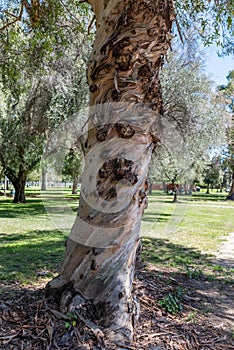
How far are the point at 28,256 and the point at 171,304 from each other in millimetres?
3234

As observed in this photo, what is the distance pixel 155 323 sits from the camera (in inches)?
115

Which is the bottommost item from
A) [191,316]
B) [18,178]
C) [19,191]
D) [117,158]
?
[191,316]

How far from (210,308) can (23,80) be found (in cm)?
697

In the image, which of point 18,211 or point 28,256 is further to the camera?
point 18,211

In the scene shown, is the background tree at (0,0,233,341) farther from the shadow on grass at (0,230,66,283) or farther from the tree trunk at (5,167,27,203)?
the tree trunk at (5,167,27,203)

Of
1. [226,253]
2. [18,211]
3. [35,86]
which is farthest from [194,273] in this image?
[18,211]

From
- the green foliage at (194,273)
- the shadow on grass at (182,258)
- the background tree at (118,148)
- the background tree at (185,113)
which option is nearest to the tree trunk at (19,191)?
the background tree at (185,113)

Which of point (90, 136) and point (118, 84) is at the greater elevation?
point (118, 84)

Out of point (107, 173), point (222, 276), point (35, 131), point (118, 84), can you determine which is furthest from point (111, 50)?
point (35, 131)

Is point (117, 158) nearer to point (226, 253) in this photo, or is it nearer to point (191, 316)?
point (191, 316)

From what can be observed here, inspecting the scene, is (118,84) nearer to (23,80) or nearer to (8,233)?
(23,80)

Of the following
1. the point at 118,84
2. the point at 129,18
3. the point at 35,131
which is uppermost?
the point at 35,131

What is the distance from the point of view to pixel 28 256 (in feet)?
18.9

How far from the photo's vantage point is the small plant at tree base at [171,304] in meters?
3.20
